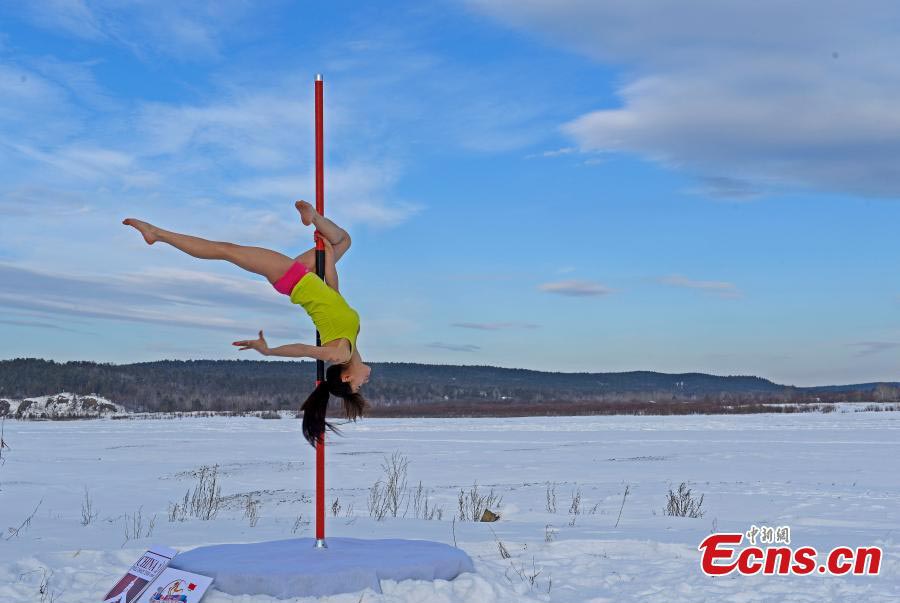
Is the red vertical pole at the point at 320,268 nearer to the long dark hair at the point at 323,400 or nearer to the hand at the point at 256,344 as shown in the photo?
the long dark hair at the point at 323,400

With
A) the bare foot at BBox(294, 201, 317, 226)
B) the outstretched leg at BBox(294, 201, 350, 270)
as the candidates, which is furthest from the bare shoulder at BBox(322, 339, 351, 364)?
the bare foot at BBox(294, 201, 317, 226)

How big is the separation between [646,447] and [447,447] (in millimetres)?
5228

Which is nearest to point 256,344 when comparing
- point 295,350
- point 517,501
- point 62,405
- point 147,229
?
point 295,350

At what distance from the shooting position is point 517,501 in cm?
1434

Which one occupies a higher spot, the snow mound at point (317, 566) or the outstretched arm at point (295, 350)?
the outstretched arm at point (295, 350)

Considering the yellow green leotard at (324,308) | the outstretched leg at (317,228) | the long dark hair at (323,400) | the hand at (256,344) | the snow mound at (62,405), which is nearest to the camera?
the hand at (256,344)

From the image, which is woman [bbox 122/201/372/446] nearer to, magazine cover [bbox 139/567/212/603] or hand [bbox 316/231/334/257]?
hand [bbox 316/231/334/257]

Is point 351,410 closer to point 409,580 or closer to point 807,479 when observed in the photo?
point 409,580

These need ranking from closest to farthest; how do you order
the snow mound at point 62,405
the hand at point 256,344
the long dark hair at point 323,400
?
the hand at point 256,344 → the long dark hair at point 323,400 → the snow mound at point 62,405

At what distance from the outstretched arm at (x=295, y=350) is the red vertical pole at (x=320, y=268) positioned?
1.24 feet

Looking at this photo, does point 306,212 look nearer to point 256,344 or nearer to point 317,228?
point 317,228

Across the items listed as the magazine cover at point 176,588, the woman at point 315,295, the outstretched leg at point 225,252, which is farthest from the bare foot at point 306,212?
the magazine cover at point 176,588

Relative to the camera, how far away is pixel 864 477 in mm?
16750

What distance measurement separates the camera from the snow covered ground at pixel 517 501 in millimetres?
7359
